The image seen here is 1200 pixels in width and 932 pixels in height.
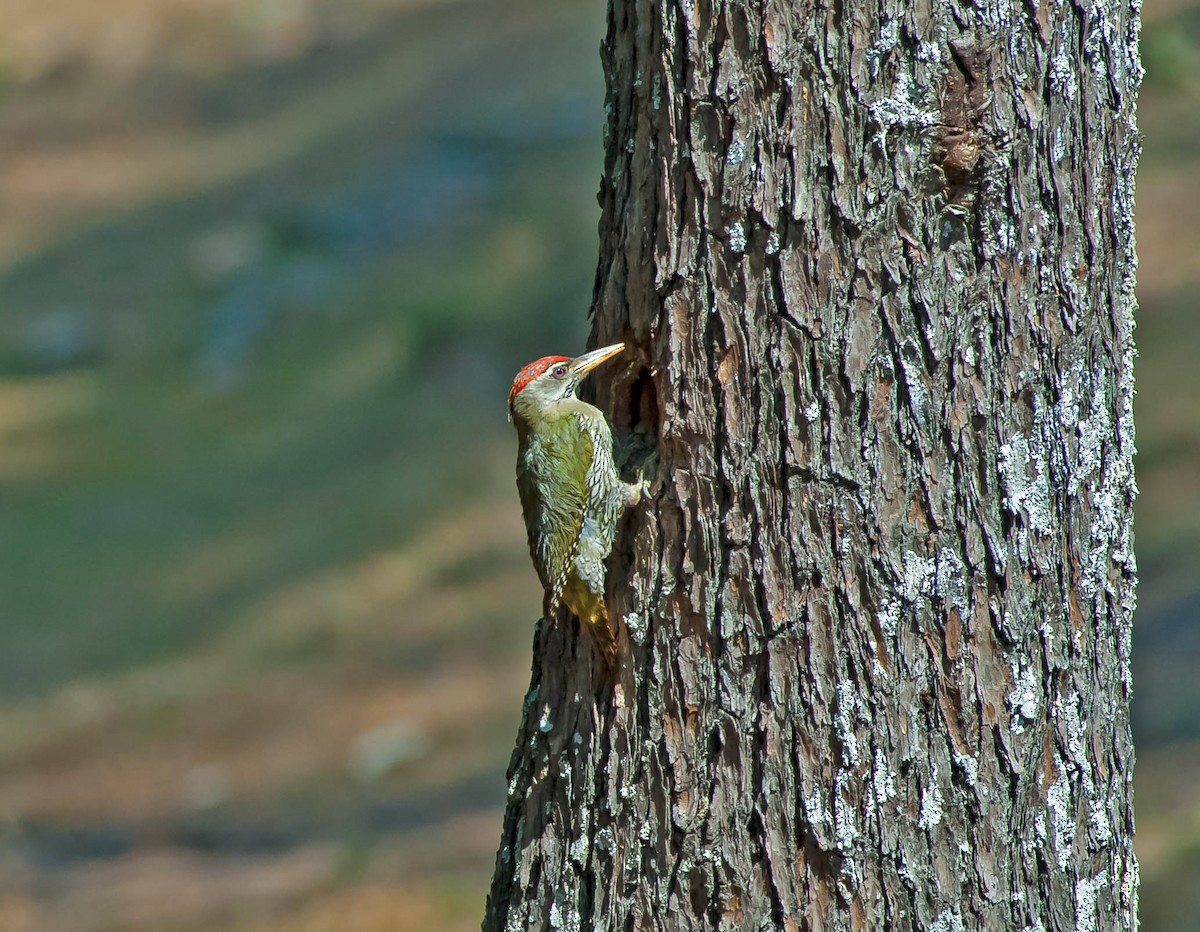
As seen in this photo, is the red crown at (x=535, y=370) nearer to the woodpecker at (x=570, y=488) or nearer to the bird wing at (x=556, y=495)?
the woodpecker at (x=570, y=488)

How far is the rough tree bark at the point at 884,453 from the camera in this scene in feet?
11.9

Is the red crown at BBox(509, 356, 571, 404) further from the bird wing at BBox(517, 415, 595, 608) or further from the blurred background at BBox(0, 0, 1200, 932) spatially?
the blurred background at BBox(0, 0, 1200, 932)

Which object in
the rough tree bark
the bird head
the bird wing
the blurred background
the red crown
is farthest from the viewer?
the blurred background

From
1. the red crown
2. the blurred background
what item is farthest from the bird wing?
the blurred background

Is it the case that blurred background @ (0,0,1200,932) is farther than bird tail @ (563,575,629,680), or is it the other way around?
blurred background @ (0,0,1200,932)

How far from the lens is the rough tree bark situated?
143 inches

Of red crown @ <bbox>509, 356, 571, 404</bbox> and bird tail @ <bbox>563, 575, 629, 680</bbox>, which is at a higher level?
red crown @ <bbox>509, 356, 571, 404</bbox>

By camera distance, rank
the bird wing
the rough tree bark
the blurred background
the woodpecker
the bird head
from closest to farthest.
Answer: the rough tree bark → the woodpecker → the bird wing → the bird head → the blurred background

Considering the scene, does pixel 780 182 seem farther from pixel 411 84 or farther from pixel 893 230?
pixel 411 84

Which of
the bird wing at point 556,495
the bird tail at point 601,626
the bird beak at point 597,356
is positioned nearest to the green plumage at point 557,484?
the bird wing at point 556,495

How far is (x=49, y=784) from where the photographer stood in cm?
1211

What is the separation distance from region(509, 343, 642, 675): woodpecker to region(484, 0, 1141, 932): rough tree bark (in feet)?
0.83

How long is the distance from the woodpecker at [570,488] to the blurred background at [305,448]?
4348mm

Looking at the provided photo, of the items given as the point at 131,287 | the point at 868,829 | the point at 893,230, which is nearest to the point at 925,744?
the point at 868,829
